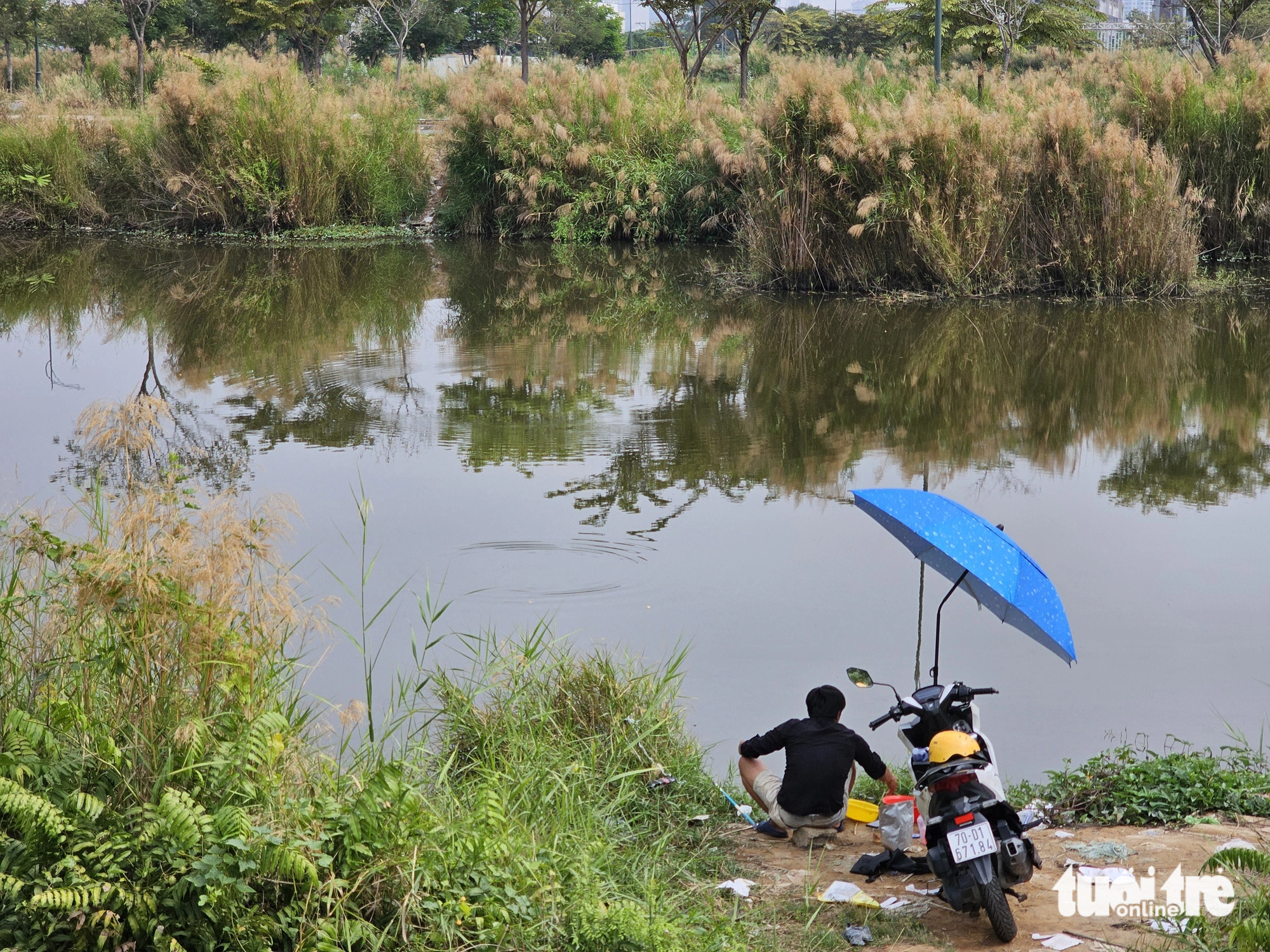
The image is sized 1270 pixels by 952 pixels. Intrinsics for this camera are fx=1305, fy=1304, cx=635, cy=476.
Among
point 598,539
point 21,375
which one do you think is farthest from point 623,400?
point 21,375

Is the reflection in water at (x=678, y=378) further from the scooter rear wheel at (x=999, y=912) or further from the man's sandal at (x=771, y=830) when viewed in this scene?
the scooter rear wheel at (x=999, y=912)

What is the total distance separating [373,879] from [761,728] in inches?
89.9

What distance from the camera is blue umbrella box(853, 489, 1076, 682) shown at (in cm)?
475

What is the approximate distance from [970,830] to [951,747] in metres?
0.31

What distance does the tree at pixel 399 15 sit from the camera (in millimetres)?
41219

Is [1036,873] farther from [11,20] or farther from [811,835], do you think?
[11,20]

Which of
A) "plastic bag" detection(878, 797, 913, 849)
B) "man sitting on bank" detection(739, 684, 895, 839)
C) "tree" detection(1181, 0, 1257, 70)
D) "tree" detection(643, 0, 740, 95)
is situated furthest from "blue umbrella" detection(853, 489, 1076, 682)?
"tree" detection(1181, 0, 1257, 70)

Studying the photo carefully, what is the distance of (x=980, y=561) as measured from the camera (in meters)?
4.85

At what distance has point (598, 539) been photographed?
300 inches

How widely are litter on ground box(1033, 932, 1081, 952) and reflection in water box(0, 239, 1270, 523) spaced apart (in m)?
4.35

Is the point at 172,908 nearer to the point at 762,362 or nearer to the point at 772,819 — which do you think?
the point at 772,819

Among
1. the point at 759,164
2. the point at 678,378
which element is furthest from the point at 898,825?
the point at 759,164

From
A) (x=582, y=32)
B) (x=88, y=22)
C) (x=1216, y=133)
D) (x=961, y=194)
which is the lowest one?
(x=961, y=194)

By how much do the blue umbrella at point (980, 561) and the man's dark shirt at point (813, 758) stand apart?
453 millimetres
